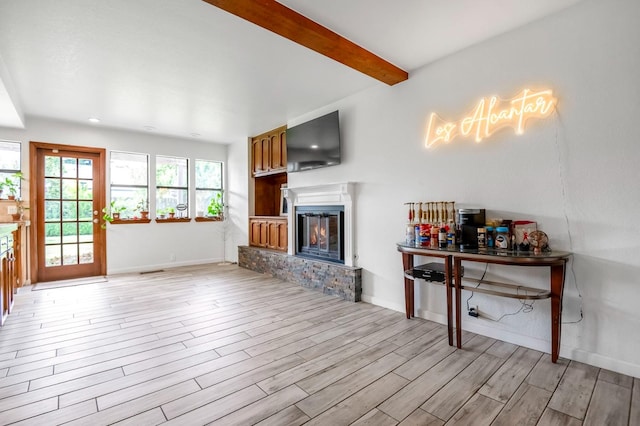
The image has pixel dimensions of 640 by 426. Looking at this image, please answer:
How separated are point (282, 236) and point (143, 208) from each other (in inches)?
114

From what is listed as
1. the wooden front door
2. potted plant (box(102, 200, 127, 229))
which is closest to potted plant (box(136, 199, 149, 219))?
potted plant (box(102, 200, 127, 229))

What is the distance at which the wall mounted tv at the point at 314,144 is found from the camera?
13.6 feet

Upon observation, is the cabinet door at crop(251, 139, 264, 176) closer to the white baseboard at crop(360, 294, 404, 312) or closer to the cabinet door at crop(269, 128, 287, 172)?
the cabinet door at crop(269, 128, 287, 172)

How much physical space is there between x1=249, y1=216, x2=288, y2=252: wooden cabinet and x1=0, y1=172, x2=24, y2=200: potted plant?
143 inches

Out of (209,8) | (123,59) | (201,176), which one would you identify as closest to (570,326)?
(209,8)

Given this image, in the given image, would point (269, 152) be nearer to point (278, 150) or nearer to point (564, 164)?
point (278, 150)

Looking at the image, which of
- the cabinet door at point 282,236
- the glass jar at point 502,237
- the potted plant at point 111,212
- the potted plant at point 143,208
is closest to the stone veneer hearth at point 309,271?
the cabinet door at point 282,236

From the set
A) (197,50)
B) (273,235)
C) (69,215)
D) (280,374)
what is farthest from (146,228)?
(280,374)

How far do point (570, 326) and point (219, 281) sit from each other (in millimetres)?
4455

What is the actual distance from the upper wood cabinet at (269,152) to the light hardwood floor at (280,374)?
110 inches

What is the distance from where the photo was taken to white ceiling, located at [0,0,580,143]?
230 cm

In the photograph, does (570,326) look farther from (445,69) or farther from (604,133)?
(445,69)

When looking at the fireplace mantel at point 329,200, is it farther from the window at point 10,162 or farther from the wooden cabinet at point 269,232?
the window at point 10,162

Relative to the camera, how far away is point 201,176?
6625 mm
